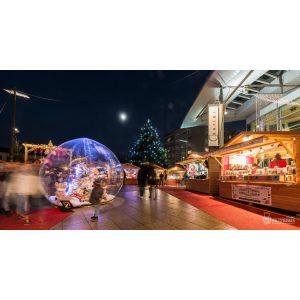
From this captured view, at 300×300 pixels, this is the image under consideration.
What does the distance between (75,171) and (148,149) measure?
64.6 ft

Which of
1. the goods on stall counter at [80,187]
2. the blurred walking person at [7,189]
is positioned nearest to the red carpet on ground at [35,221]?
the blurred walking person at [7,189]

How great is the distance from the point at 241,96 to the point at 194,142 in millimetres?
43661

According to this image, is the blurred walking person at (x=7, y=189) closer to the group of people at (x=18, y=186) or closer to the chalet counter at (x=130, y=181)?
the group of people at (x=18, y=186)

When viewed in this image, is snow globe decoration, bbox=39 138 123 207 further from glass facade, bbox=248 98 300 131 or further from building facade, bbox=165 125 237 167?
building facade, bbox=165 125 237 167

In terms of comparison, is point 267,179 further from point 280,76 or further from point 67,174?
point 280,76

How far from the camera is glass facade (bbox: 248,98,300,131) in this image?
11.1 metres

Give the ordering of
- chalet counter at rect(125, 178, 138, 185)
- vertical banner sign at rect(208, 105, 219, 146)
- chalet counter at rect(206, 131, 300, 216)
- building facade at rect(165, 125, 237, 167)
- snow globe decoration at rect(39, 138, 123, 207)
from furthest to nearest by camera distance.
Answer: building facade at rect(165, 125, 237, 167), chalet counter at rect(125, 178, 138, 185), vertical banner sign at rect(208, 105, 219, 146), snow globe decoration at rect(39, 138, 123, 207), chalet counter at rect(206, 131, 300, 216)

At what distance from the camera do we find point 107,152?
30.8ft

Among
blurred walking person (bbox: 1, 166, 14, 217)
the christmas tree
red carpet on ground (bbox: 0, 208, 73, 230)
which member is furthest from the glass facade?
blurred walking person (bbox: 1, 166, 14, 217)

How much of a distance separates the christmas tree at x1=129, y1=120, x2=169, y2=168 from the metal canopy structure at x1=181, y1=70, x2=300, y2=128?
8.00 meters

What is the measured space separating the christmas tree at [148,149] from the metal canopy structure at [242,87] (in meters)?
8.00

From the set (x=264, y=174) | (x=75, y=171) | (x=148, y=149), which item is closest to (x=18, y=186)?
(x=75, y=171)

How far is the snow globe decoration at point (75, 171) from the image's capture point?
25.3 ft
